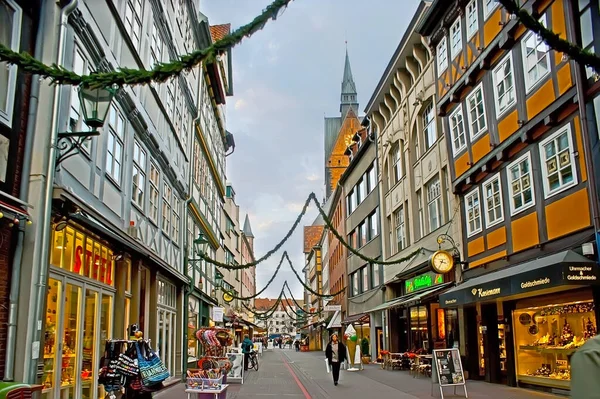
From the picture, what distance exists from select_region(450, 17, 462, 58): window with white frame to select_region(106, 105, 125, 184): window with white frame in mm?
12699

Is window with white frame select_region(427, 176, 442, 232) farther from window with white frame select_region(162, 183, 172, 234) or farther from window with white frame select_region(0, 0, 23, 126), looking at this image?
window with white frame select_region(0, 0, 23, 126)

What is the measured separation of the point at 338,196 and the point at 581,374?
53.1 metres

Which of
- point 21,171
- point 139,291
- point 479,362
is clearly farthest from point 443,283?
point 21,171

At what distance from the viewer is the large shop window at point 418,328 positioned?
91.6 feet

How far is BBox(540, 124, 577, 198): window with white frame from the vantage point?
14875mm

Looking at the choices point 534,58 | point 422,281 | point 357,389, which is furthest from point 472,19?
point 357,389

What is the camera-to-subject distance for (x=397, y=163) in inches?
1278

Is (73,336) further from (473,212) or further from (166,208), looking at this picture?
(473,212)

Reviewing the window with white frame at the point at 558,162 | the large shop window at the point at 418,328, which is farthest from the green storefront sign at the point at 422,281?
the window with white frame at the point at 558,162

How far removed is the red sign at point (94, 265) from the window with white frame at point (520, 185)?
36.6ft

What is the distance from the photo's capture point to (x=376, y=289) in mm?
37250

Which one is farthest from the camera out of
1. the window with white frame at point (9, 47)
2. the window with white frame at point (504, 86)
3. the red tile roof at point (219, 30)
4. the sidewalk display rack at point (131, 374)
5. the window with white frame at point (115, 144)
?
the red tile roof at point (219, 30)

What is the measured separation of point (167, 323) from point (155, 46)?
10.1 metres

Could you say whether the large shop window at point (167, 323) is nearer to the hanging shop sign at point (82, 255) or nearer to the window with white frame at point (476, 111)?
the hanging shop sign at point (82, 255)
